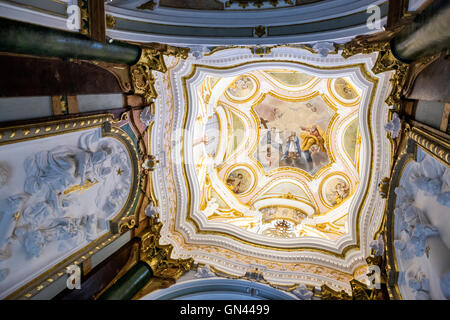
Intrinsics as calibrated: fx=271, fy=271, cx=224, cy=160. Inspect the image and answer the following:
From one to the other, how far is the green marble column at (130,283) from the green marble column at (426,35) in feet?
21.7

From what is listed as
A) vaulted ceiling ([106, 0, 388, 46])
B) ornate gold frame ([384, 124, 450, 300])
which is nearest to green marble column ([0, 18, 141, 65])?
vaulted ceiling ([106, 0, 388, 46])

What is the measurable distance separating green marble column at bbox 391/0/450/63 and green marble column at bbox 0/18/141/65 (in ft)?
15.3

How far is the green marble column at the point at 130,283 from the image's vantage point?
5.46 meters

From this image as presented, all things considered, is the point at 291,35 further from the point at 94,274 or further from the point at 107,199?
the point at 94,274

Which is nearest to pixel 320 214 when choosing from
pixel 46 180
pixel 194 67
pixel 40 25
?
pixel 194 67

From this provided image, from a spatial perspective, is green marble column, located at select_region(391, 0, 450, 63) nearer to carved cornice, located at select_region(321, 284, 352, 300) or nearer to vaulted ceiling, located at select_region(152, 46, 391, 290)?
vaulted ceiling, located at select_region(152, 46, 391, 290)

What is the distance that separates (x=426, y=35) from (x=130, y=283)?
263 inches

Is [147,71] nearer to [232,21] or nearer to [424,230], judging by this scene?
[232,21]

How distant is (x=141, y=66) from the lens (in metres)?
5.93

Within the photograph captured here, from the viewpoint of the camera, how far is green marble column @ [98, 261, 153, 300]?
5457 millimetres

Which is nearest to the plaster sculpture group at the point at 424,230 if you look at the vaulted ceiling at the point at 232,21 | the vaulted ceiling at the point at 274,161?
the vaulted ceiling at the point at 274,161

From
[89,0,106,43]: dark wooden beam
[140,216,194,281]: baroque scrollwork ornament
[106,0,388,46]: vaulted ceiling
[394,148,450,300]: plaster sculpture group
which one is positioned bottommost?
[140,216,194,281]: baroque scrollwork ornament

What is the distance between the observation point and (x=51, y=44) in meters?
3.76

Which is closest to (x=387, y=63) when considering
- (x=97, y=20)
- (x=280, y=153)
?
(x=97, y=20)
